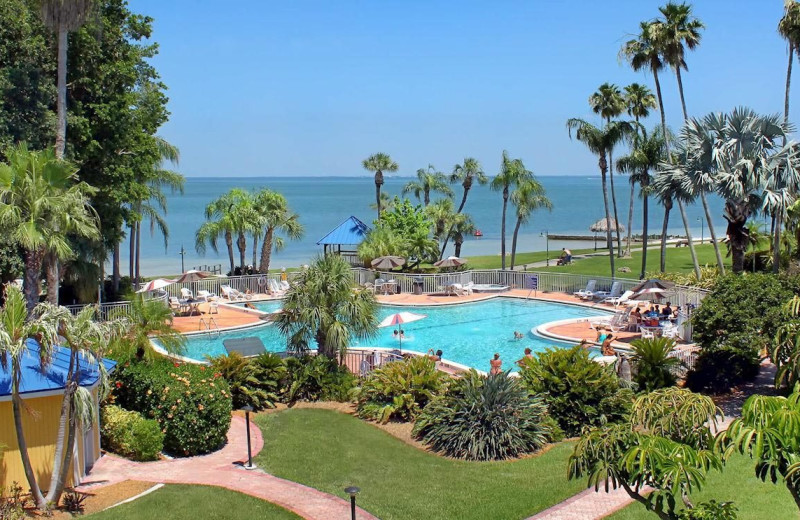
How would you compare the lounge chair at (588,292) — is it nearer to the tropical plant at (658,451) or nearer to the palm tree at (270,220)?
the palm tree at (270,220)

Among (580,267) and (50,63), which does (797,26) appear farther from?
(50,63)

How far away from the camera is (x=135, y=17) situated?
29578mm

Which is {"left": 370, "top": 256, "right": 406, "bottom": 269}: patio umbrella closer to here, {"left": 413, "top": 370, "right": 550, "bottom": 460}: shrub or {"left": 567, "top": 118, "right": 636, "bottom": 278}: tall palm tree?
{"left": 567, "top": 118, "right": 636, "bottom": 278}: tall palm tree

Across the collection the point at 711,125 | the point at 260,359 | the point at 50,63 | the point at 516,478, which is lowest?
the point at 516,478

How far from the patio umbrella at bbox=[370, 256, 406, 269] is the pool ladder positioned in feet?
35.9

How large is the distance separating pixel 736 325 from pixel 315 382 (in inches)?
448

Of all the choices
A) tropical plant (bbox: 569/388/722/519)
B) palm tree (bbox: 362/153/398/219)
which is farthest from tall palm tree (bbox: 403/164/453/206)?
tropical plant (bbox: 569/388/722/519)

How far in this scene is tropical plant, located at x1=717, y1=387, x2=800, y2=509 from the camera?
318 inches

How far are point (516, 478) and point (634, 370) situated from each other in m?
7.30

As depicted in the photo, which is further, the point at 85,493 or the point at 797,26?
the point at 797,26

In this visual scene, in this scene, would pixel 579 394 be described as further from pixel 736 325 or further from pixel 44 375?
pixel 44 375

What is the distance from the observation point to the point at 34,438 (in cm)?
1349

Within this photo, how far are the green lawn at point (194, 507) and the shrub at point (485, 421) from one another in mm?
5237

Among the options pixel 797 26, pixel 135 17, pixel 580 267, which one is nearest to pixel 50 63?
pixel 135 17
